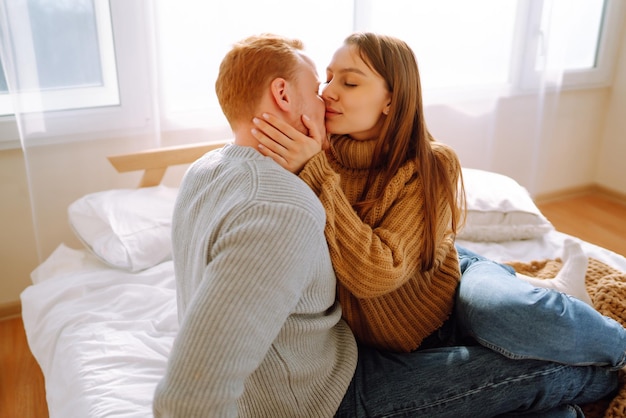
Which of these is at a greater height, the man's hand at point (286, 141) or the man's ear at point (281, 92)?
the man's ear at point (281, 92)

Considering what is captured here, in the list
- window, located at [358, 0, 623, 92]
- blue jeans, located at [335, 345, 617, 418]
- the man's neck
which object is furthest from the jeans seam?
window, located at [358, 0, 623, 92]

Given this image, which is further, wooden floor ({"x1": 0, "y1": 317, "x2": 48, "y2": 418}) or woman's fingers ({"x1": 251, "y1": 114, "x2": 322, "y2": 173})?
wooden floor ({"x1": 0, "y1": 317, "x2": 48, "y2": 418})

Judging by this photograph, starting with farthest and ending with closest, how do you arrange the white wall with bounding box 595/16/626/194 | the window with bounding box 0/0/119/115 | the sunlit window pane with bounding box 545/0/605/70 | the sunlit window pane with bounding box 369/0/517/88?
1. the white wall with bounding box 595/16/626/194
2. the sunlit window pane with bounding box 545/0/605/70
3. the sunlit window pane with bounding box 369/0/517/88
4. the window with bounding box 0/0/119/115

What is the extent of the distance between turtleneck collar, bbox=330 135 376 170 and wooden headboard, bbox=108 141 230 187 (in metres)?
0.92

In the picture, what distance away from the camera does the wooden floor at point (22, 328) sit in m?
1.89

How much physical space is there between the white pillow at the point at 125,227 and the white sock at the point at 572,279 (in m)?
1.11

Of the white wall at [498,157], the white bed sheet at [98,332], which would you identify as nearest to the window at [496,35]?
the white wall at [498,157]

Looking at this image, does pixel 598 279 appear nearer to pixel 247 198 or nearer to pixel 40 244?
pixel 247 198

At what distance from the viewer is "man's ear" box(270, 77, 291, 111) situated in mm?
1103

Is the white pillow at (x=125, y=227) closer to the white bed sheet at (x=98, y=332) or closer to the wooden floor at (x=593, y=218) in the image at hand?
the white bed sheet at (x=98, y=332)

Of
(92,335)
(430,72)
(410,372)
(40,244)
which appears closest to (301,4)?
(430,72)

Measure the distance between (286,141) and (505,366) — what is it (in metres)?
0.65

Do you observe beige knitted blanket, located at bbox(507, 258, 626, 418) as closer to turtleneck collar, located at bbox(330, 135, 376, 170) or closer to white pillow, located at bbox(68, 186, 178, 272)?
turtleneck collar, located at bbox(330, 135, 376, 170)

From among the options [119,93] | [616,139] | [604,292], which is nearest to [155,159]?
[119,93]
